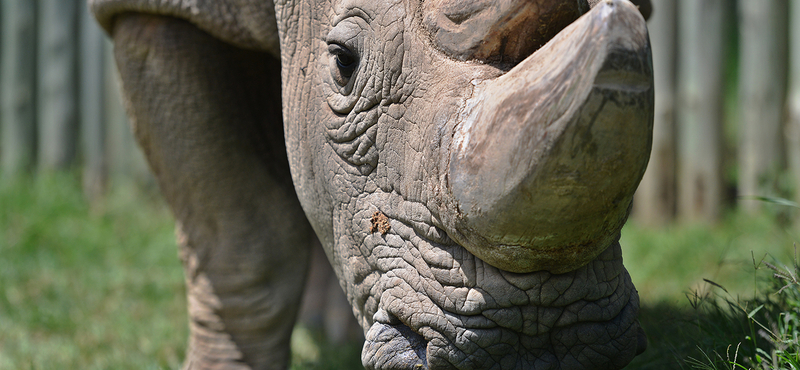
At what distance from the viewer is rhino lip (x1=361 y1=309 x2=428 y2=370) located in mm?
1541

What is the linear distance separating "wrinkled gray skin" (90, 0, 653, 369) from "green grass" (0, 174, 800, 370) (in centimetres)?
68

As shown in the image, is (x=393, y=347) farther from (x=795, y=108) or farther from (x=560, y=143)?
(x=795, y=108)

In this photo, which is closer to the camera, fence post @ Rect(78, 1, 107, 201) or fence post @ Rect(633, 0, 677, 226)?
fence post @ Rect(633, 0, 677, 226)

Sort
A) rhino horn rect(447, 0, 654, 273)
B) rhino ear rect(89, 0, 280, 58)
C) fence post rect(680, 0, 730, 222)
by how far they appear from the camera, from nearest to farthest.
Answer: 1. rhino horn rect(447, 0, 654, 273)
2. rhino ear rect(89, 0, 280, 58)
3. fence post rect(680, 0, 730, 222)

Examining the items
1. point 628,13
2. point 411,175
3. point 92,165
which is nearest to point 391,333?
point 411,175

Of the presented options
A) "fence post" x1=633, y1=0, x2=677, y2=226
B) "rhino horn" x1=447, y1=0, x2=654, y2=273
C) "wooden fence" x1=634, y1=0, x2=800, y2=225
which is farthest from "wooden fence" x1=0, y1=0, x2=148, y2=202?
"rhino horn" x1=447, y1=0, x2=654, y2=273

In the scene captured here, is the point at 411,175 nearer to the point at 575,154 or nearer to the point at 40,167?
the point at 575,154

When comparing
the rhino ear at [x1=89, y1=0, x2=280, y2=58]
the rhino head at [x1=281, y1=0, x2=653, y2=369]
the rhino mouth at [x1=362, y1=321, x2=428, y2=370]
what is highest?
the rhino ear at [x1=89, y1=0, x2=280, y2=58]

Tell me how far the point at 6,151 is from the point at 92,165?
32.1 inches

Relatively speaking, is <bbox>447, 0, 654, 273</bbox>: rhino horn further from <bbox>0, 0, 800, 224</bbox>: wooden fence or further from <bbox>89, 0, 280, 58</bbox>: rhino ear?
<bbox>0, 0, 800, 224</bbox>: wooden fence

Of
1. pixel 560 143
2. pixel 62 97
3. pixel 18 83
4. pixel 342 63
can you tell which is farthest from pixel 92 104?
pixel 560 143

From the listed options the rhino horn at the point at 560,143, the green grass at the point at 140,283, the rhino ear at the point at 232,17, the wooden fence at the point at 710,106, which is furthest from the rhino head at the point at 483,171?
the wooden fence at the point at 710,106

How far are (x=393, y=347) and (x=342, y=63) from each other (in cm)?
67

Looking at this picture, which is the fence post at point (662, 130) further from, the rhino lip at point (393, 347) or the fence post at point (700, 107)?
the rhino lip at point (393, 347)
